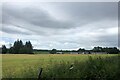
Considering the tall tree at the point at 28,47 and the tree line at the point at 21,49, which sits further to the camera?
the tree line at the point at 21,49

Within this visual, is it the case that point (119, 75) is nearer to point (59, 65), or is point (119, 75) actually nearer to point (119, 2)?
point (59, 65)

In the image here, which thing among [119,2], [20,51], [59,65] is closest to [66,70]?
[59,65]

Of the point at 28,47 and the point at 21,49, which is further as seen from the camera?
the point at 21,49

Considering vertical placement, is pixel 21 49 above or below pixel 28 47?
below

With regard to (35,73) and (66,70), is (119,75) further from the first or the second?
(35,73)

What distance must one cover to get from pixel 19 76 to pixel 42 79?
1.04 metres

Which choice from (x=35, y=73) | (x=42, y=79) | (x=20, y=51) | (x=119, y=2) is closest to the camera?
(x=42, y=79)

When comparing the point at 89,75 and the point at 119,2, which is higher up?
the point at 119,2

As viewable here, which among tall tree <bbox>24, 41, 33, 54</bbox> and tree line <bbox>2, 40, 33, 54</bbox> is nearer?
tall tree <bbox>24, 41, 33, 54</bbox>

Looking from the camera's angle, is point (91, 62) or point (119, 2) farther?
point (119, 2)

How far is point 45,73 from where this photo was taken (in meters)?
8.57

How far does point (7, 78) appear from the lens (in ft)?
28.8

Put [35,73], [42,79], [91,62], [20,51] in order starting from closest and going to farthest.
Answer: [42,79]
[35,73]
[91,62]
[20,51]

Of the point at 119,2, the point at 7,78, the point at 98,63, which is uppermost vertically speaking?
the point at 119,2
